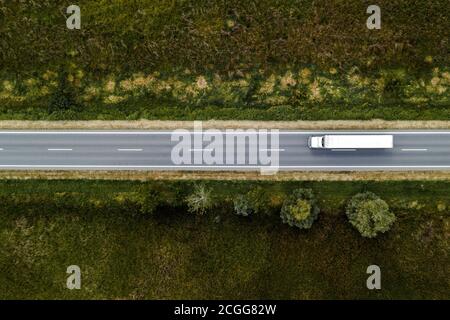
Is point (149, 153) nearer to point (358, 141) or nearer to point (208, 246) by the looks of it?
point (208, 246)

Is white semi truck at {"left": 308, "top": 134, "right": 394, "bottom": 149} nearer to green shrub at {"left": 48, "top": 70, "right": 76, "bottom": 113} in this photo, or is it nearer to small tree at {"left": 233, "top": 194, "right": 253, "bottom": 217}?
small tree at {"left": 233, "top": 194, "right": 253, "bottom": 217}

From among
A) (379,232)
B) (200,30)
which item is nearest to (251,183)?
(379,232)

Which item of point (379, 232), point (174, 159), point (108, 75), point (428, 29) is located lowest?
point (379, 232)

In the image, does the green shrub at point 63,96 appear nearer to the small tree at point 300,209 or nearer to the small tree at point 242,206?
the small tree at point 242,206

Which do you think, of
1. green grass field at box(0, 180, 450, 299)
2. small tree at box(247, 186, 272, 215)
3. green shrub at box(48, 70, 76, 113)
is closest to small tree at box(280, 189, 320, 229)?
green grass field at box(0, 180, 450, 299)

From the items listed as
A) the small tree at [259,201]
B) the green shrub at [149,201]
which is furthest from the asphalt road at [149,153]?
the green shrub at [149,201]

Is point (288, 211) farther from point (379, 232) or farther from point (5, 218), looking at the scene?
point (5, 218)

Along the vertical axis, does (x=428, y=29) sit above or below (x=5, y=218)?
above
